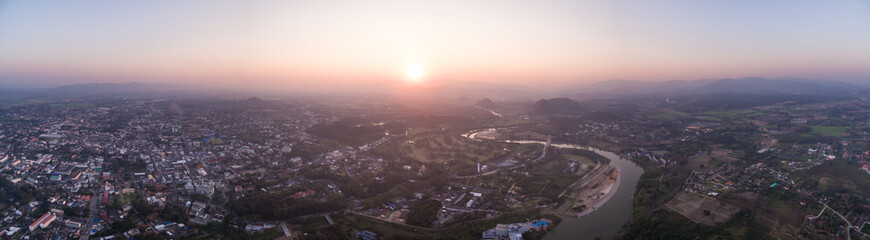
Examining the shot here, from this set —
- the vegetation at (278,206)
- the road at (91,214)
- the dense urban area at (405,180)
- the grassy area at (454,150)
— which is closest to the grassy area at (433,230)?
the dense urban area at (405,180)

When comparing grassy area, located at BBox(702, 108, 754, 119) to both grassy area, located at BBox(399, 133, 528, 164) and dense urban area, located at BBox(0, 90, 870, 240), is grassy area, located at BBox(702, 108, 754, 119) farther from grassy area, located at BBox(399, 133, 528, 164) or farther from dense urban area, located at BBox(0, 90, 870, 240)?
grassy area, located at BBox(399, 133, 528, 164)

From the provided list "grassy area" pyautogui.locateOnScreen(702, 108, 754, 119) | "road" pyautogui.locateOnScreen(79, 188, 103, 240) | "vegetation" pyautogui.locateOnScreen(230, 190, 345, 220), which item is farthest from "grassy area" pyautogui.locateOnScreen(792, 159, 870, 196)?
"road" pyautogui.locateOnScreen(79, 188, 103, 240)

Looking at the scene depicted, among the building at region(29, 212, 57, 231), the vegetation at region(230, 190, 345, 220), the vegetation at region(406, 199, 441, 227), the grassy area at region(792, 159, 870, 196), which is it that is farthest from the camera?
the grassy area at region(792, 159, 870, 196)

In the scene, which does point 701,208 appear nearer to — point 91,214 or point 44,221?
point 91,214

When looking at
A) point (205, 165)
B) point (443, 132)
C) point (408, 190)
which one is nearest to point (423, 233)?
point (408, 190)

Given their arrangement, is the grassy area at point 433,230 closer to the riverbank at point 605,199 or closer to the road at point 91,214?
the riverbank at point 605,199

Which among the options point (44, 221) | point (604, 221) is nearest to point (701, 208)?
point (604, 221)
